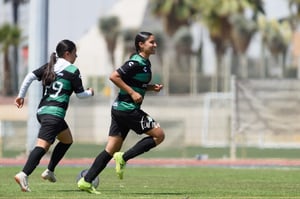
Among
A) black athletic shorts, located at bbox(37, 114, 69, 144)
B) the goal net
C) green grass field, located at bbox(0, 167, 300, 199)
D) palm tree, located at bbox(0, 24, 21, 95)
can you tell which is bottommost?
palm tree, located at bbox(0, 24, 21, 95)

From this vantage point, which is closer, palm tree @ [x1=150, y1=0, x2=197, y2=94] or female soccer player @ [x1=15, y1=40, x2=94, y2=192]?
female soccer player @ [x1=15, y1=40, x2=94, y2=192]

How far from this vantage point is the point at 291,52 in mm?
80250

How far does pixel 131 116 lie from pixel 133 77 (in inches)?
20.3

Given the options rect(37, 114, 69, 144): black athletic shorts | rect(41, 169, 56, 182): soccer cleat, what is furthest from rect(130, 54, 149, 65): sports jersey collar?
rect(41, 169, 56, 182): soccer cleat

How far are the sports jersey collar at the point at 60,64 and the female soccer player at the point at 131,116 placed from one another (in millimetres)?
794

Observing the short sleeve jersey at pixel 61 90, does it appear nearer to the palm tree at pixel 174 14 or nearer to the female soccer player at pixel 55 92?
the female soccer player at pixel 55 92

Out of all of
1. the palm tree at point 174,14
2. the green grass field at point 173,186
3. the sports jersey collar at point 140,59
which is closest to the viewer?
the green grass field at point 173,186

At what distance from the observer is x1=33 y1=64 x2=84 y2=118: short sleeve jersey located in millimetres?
14273

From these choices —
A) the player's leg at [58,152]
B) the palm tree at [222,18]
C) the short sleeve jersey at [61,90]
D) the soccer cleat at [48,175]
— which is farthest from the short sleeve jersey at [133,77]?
the palm tree at [222,18]

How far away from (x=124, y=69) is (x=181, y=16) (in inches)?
2246

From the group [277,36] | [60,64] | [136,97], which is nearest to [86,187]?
[136,97]

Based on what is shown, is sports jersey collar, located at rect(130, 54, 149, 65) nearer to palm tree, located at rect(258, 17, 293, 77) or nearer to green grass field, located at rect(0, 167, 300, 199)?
green grass field, located at rect(0, 167, 300, 199)

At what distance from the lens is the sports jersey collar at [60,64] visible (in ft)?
47.1

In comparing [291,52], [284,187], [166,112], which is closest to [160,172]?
[284,187]
